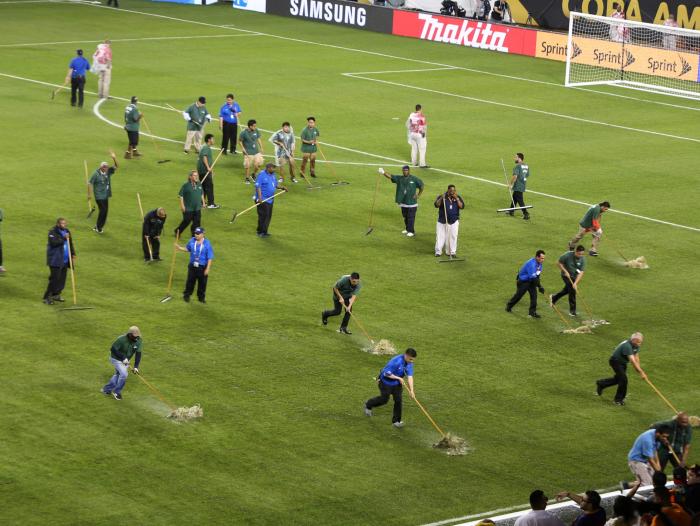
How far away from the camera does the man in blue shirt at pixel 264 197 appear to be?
3562 centimetres

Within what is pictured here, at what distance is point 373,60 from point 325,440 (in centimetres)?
4416

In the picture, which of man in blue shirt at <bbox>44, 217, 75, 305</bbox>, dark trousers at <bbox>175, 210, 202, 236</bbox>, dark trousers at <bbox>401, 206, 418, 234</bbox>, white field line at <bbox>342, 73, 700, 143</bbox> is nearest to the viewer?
man in blue shirt at <bbox>44, 217, 75, 305</bbox>

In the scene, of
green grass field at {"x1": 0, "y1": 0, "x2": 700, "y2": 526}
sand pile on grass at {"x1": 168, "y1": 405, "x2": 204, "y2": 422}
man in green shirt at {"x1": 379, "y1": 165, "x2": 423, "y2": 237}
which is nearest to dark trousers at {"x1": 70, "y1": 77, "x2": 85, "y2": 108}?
green grass field at {"x1": 0, "y1": 0, "x2": 700, "y2": 526}

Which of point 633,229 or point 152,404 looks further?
point 633,229

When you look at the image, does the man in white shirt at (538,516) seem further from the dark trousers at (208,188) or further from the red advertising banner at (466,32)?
the red advertising banner at (466,32)

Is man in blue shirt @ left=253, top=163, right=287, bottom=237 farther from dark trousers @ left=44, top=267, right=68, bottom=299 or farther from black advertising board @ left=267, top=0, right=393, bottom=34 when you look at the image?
black advertising board @ left=267, top=0, right=393, bottom=34

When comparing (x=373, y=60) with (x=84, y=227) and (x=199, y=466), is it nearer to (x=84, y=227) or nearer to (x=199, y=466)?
(x=84, y=227)

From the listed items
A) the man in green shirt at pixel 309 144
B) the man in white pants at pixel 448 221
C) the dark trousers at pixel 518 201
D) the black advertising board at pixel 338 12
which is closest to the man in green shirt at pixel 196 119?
the man in green shirt at pixel 309 144

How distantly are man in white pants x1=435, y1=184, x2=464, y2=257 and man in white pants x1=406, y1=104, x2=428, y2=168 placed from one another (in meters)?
9.31

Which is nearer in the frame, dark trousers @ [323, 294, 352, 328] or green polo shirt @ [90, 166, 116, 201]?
dark trousers @ [323, 294, 352, 328]

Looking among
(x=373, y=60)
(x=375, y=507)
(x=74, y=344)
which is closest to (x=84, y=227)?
(x=74, y=344)

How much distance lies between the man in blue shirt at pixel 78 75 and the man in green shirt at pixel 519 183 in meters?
19.8

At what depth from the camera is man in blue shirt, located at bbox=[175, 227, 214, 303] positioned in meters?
30.0

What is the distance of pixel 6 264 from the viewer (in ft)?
107
